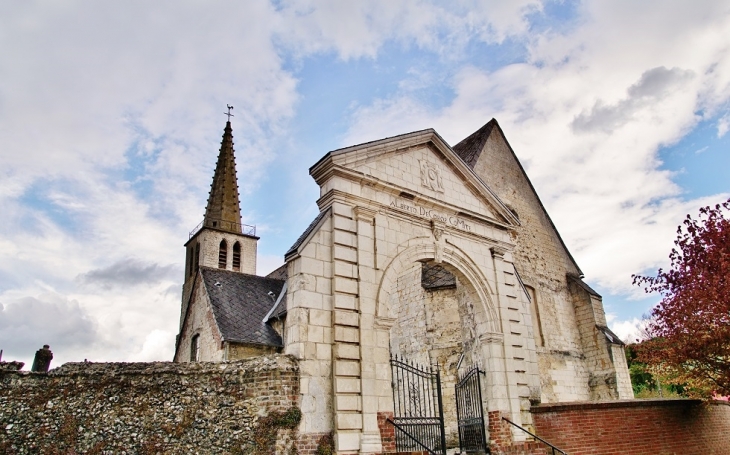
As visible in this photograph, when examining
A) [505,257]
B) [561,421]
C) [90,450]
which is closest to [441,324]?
[505,257]

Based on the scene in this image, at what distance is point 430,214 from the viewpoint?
1134 cm

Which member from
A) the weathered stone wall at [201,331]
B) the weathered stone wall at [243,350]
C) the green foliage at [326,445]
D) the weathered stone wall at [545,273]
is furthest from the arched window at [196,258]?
the green foliage at [326,445]

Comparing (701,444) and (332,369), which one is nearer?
(332,369)

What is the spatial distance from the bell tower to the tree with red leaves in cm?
2245

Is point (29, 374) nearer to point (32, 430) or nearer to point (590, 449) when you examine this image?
point (32, 430)

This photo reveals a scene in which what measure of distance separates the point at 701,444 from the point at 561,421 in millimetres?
4508

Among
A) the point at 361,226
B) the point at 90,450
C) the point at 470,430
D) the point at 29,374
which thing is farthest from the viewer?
the point at 470,430

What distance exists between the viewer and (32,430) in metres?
8.25

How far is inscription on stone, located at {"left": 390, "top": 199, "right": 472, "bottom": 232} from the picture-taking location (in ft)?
35.4

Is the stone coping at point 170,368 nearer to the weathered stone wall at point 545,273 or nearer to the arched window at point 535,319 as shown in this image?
the weathered stone wall at point 545,273

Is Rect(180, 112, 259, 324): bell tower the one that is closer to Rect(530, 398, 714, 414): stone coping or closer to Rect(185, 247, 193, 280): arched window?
Rect(185, 247, 193, 280): arched window

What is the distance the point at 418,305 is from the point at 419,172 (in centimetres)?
497

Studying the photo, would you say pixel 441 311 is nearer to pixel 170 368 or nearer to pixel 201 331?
pixel 170 368

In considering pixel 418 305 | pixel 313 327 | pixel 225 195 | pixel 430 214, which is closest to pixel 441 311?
pixel 418 305
